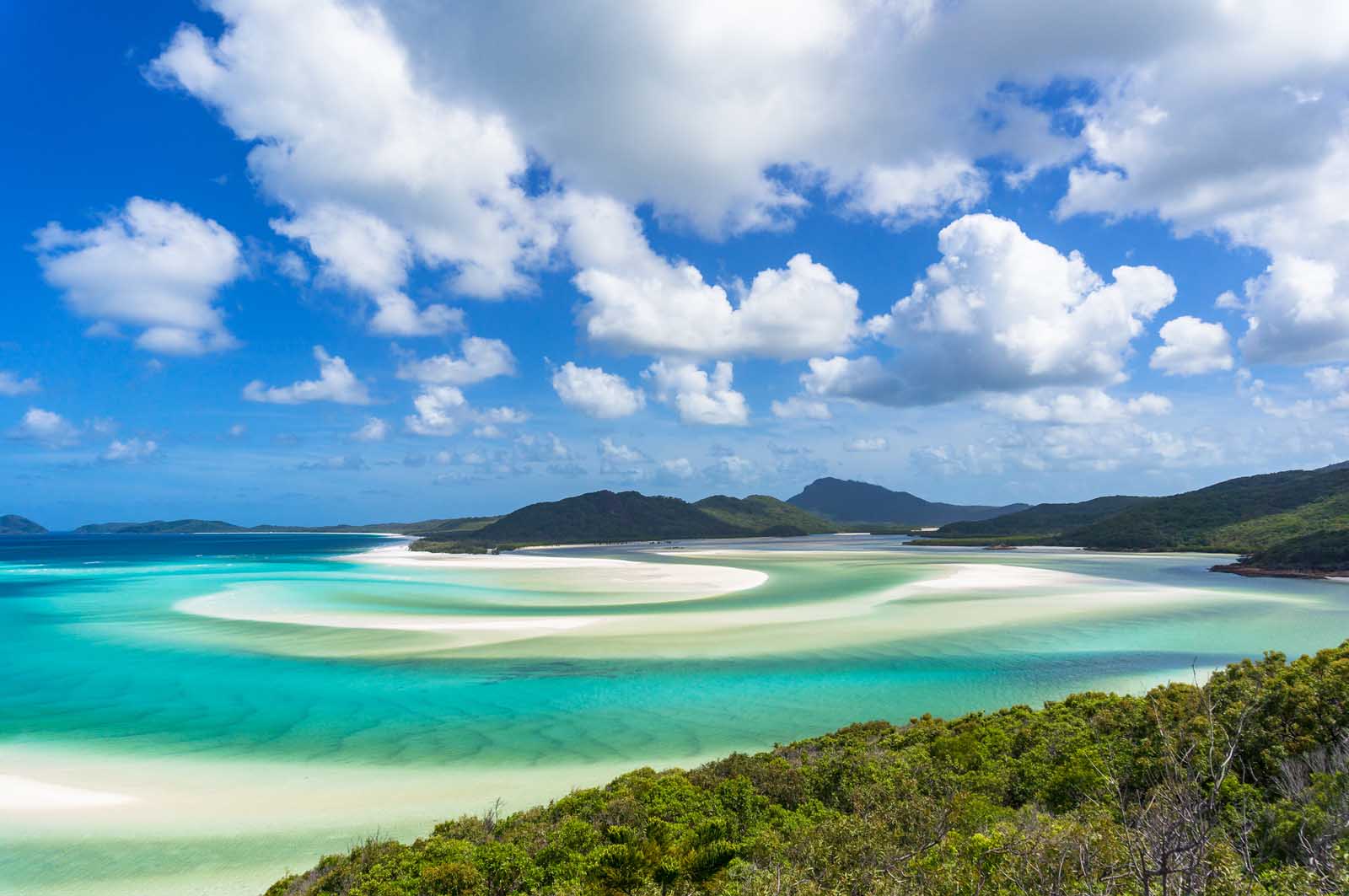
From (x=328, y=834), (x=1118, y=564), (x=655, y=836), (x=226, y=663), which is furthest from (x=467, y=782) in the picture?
(x=1118, y=564)

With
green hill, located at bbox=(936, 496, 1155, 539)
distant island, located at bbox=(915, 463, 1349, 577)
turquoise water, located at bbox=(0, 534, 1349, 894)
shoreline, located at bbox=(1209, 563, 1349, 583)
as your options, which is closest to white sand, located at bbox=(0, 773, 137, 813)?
turquoise water, located at bbox=(0, 534, 1349, 894)

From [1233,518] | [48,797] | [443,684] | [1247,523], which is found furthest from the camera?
[1233,518]

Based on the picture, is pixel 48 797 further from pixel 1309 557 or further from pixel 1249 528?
pixel 1249 528

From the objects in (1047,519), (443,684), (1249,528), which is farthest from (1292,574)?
(1047,519)

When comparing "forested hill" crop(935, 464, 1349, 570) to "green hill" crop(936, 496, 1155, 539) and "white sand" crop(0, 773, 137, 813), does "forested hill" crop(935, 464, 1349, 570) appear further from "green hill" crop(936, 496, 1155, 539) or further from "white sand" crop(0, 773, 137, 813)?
"white sand" crop(0, 773, 137, 813)

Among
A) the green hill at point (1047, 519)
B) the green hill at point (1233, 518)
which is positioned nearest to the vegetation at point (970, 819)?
the green hill at point (1233, 518)

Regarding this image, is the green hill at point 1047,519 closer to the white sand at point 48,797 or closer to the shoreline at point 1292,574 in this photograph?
the shoreline at point 1292,574

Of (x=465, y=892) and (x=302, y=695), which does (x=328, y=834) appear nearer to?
(x=465, y=892)
